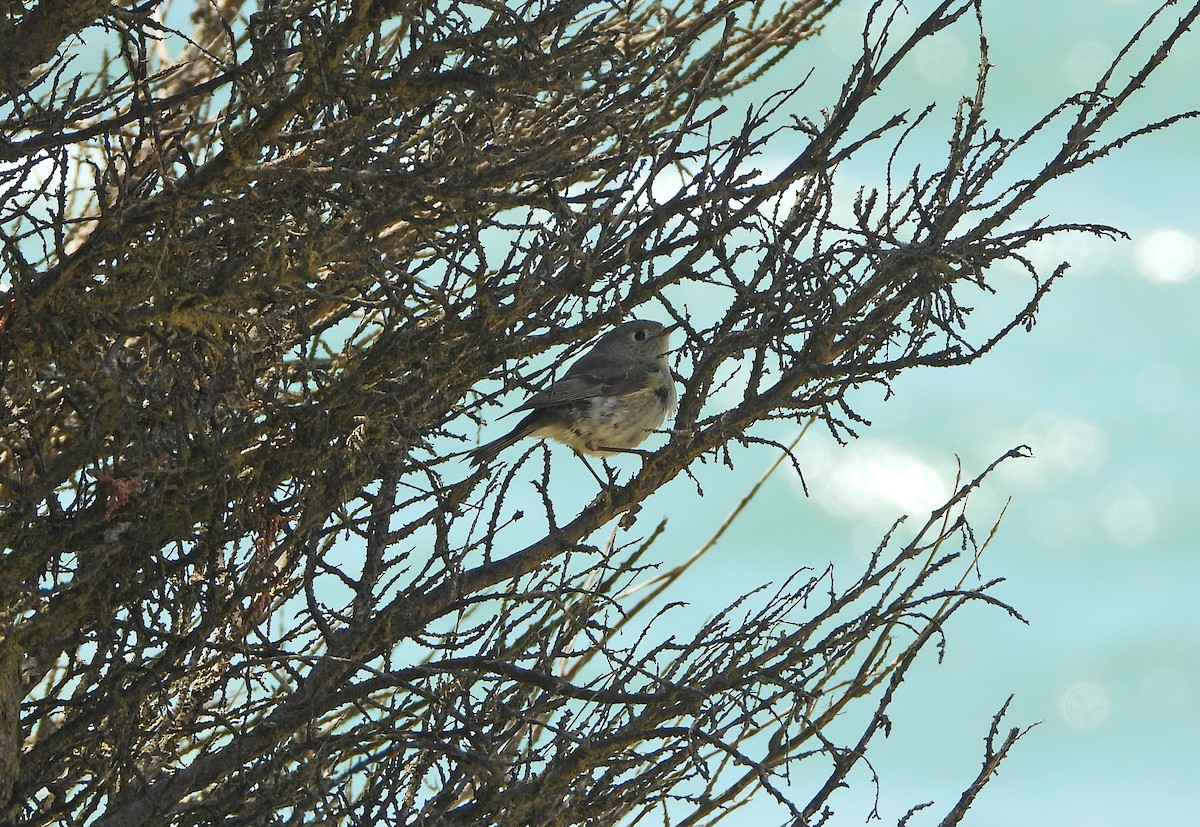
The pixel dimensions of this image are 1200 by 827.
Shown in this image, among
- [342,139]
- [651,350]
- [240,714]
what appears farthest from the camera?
[651,350]

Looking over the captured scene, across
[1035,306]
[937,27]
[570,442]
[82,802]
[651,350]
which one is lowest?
[1035,306]

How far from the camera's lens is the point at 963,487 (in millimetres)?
5559

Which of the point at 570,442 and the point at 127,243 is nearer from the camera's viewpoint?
the point at 127,243

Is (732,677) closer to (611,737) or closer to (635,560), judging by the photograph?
(611,737)

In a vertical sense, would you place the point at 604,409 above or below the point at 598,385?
below

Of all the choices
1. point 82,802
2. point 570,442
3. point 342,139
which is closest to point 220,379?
point 342,139

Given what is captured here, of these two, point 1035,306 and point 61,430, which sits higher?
point 61,430

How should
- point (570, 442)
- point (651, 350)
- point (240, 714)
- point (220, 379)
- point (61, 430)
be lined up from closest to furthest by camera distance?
point (220, 379), point (240, 714), point (61, 430), point (570, 442), point (651, 350)

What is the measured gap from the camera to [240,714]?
5.49 metres

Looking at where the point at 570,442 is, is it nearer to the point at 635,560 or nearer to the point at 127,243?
the point at 635,560

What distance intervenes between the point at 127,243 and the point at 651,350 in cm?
457

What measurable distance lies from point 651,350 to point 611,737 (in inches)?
166

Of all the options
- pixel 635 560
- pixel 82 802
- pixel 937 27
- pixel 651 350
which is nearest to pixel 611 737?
pixel 635 560

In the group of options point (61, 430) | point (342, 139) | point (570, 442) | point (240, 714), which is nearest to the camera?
point (342, 139)
